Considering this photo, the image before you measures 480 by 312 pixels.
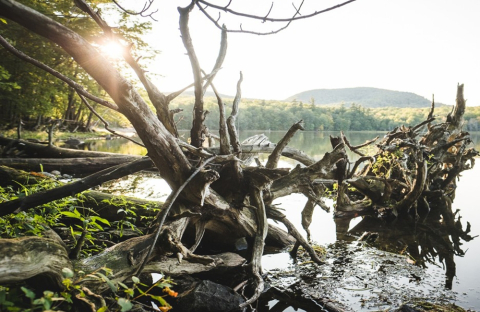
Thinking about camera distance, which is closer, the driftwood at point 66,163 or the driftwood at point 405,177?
the driftwood at point 405,177

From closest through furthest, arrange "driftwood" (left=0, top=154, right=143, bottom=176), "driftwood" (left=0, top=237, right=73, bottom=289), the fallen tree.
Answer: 1. "driftwood" (left=0, top=237, right=73, bottom=289)
2. the fallen tree
3. "driftwood" (left=0, top=154, right=143, bottom=176)

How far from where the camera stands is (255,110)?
52375 millimetres

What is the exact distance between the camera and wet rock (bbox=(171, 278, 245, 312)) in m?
3.17

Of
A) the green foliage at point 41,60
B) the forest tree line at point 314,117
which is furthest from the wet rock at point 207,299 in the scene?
the forest tree line at point 314,117

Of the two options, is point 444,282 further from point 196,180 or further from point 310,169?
point 196,180

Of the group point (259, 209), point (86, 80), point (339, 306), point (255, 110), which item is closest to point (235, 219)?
point (259, 209)

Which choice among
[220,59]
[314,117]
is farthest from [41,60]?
[314,117]

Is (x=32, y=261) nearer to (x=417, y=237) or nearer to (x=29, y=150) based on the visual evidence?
(x=417, y=237)

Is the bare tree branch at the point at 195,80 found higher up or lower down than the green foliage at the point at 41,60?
lower down

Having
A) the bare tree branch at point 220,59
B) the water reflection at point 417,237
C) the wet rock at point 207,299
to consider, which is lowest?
the water reflection at point 417,237

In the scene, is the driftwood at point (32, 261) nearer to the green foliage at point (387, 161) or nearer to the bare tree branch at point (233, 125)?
the bare tree branch at point (233, 125)

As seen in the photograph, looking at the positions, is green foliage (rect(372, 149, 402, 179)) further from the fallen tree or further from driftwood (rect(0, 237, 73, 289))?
driftwood (rect(0, 237, 73, 289))

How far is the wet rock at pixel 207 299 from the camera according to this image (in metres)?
3.17

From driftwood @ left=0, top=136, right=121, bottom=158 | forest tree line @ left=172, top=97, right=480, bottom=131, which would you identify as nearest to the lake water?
driftwood @ left=0, top=136, right=121, bottom=158
